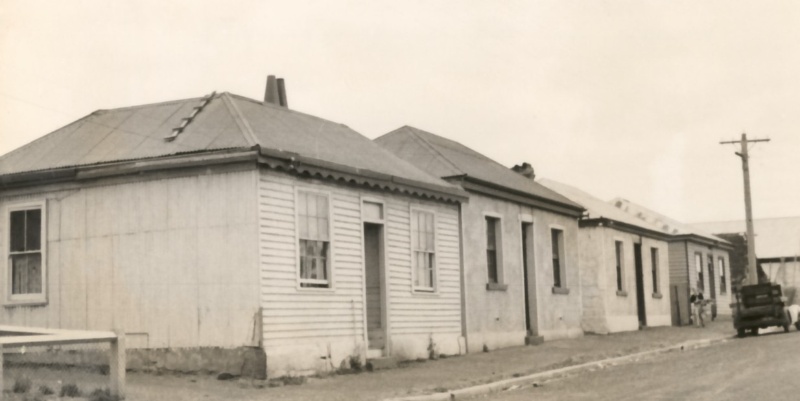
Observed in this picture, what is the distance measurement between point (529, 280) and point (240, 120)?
11705 millimetres

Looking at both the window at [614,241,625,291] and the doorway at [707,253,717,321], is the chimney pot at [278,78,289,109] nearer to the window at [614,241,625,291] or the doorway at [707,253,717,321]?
the window at [614,241,625,291]

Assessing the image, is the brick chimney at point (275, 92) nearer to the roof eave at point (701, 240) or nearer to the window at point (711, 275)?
the roof eave at point (701, 240)

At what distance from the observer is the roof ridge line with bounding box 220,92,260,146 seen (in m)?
15.8

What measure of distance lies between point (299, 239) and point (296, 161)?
139cm

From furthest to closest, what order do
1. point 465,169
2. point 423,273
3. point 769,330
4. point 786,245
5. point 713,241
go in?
1. point 786,245
2. point 713,241
3. point 769,330
4. point 465,169
5. point 423,273

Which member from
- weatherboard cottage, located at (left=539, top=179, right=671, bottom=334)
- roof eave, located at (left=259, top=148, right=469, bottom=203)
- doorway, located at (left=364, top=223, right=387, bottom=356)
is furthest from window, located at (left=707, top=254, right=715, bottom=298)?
doorway, located at (left=364, top=223, right=387, bottom=356)

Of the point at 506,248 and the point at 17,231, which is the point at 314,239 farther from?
the point at 506,248

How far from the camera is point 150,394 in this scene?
12883mm

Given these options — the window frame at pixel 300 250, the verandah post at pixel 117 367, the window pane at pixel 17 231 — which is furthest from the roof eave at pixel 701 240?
the verandah post at pixel 117 367

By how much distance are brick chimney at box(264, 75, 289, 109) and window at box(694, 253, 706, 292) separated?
27922 mm

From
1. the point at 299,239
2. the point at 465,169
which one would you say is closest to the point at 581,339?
the point at 465,169

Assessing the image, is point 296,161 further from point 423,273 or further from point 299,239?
point 423,273

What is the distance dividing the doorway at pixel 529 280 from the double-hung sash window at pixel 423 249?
18.3 feet

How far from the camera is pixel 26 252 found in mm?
17562
